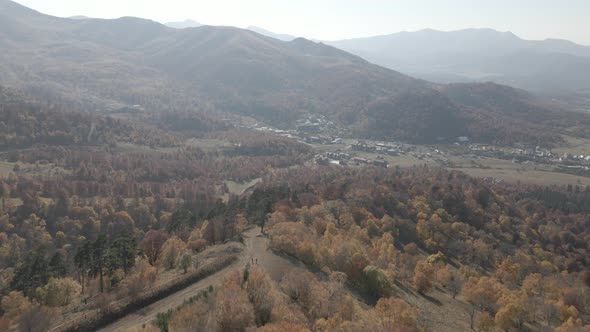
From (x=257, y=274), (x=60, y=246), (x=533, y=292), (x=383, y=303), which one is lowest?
(x=60, y=246)

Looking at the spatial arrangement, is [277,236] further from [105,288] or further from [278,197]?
[278,197]

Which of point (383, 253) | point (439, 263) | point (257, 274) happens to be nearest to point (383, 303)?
point (257, 274)

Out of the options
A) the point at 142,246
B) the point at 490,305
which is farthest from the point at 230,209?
the point at 490,305

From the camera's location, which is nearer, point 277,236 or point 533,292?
point 277,236

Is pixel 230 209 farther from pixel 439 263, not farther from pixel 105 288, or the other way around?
pixel 439 263

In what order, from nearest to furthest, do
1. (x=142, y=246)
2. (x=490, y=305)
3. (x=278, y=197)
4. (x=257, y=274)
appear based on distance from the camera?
(x=257, y=274)
(x=490, y=305)
(x=142, y=246)
(x=278, y=197)

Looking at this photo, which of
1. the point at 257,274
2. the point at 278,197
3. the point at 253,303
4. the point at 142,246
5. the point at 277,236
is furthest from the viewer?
the point at 278,197

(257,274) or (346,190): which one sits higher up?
(257,274)
